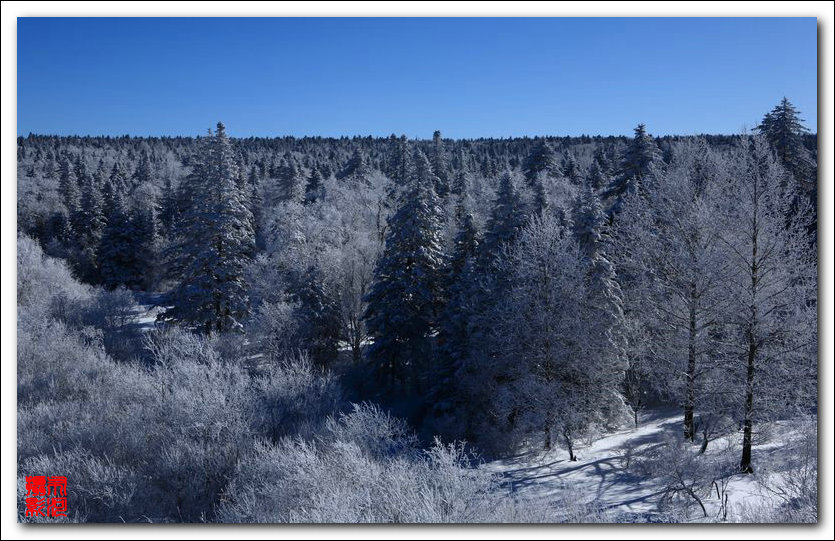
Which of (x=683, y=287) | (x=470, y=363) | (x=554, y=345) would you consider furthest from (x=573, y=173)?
(x=683, y=287)

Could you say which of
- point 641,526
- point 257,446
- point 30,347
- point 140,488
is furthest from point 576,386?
point 30,347

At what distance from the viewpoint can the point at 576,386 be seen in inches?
725

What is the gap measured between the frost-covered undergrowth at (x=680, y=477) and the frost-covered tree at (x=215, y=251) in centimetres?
1588

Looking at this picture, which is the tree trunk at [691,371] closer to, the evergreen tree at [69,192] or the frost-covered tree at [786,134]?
the frost-covered tree at [786,134]

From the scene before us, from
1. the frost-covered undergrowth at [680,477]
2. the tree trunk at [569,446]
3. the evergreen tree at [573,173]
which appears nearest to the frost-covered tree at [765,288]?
the frost-covered undergrowth at [680,477]

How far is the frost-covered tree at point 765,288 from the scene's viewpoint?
12.3 m

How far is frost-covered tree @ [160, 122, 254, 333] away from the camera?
1000 inches

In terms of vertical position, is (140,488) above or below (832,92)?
below

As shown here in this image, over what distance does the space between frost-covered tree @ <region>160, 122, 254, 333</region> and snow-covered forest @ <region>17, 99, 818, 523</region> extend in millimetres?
126

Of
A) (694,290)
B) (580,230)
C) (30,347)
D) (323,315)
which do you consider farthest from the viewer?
(323,315)

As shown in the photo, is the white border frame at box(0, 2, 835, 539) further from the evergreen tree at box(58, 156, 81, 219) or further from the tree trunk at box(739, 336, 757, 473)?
the evergreen tree at box(58, 156, 81, 219)

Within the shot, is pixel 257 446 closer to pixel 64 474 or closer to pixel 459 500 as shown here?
pixel 64 474

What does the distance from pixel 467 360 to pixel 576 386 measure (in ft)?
15.9

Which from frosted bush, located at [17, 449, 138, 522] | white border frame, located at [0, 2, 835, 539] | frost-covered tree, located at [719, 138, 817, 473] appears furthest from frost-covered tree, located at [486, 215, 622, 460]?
frosted bush, located at [17, 449, 138, 522]
